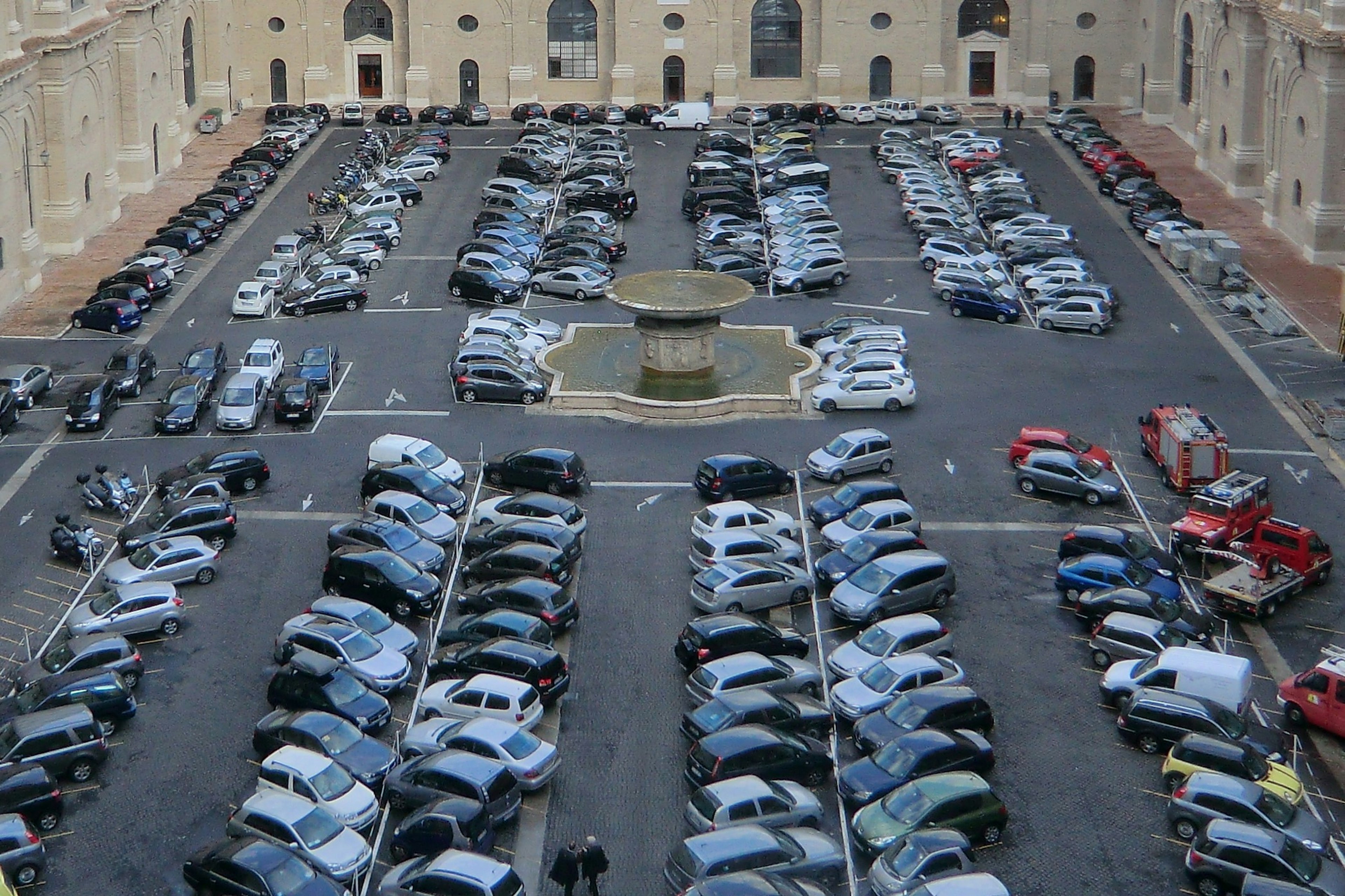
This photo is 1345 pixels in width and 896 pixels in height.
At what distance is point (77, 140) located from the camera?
77.5m

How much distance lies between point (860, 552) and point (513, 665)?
985 centimetres

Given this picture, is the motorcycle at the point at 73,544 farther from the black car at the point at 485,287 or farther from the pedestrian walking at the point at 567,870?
the black car at the point at 485,287

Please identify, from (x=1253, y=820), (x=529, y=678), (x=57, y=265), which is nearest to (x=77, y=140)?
(x=57, y=265)

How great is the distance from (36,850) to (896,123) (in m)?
71.1

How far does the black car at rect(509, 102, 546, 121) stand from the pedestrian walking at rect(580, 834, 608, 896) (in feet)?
224

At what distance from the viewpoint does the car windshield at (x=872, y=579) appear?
148ft

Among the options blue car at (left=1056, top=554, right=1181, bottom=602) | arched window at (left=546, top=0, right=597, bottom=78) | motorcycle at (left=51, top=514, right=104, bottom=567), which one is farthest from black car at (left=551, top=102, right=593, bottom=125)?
blue car at (left=1056, top=554, right=1181, bottom=602)

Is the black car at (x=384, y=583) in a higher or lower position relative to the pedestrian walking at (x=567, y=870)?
higher

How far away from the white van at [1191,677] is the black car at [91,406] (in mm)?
30400

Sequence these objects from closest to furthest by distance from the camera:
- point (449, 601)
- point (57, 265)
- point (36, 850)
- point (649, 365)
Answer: point (36, 850), point (449, 601), point (649, 365), point (57, 265)

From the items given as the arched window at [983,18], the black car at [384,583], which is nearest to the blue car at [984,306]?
the black car at [384,583]

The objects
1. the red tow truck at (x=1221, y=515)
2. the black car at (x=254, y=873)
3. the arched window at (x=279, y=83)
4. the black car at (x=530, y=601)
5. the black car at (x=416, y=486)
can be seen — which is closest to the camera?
the black car at (x=254, y=873)

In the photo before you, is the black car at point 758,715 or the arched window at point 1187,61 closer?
the black car at point 758,715

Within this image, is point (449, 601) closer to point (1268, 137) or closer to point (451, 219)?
point (451, 219)
